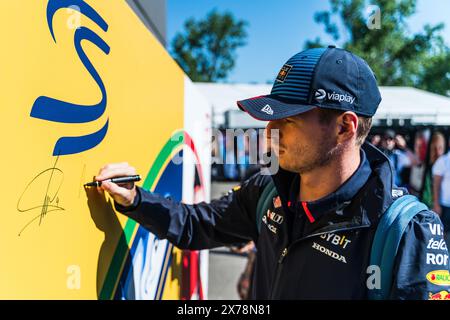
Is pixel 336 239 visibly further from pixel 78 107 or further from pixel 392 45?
pixel 392 45

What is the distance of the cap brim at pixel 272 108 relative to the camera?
4.21ft

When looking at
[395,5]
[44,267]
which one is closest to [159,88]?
[44,267]

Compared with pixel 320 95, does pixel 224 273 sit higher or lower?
lower

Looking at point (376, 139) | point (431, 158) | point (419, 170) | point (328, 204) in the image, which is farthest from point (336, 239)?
point (376, 139)

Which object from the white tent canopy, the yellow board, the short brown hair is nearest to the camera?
the yellow board

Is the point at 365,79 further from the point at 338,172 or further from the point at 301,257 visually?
the point at 301,257

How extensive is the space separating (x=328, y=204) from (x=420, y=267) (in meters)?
0.33

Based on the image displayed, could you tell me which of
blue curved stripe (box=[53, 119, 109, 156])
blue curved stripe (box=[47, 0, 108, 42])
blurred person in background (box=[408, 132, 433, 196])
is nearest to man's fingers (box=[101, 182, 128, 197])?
blue curved stripe (box=[53, 119, 109, 156])

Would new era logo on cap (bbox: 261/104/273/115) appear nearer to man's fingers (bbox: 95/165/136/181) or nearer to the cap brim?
the cap brim

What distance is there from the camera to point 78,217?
3.81 ft

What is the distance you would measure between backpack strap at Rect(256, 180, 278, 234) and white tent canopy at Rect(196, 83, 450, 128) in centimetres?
781

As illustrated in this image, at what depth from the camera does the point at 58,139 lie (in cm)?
104

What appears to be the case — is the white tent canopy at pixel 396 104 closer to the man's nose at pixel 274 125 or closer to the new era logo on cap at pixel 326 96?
the man's nose at pixel 274 125

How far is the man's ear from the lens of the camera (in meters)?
1.34
